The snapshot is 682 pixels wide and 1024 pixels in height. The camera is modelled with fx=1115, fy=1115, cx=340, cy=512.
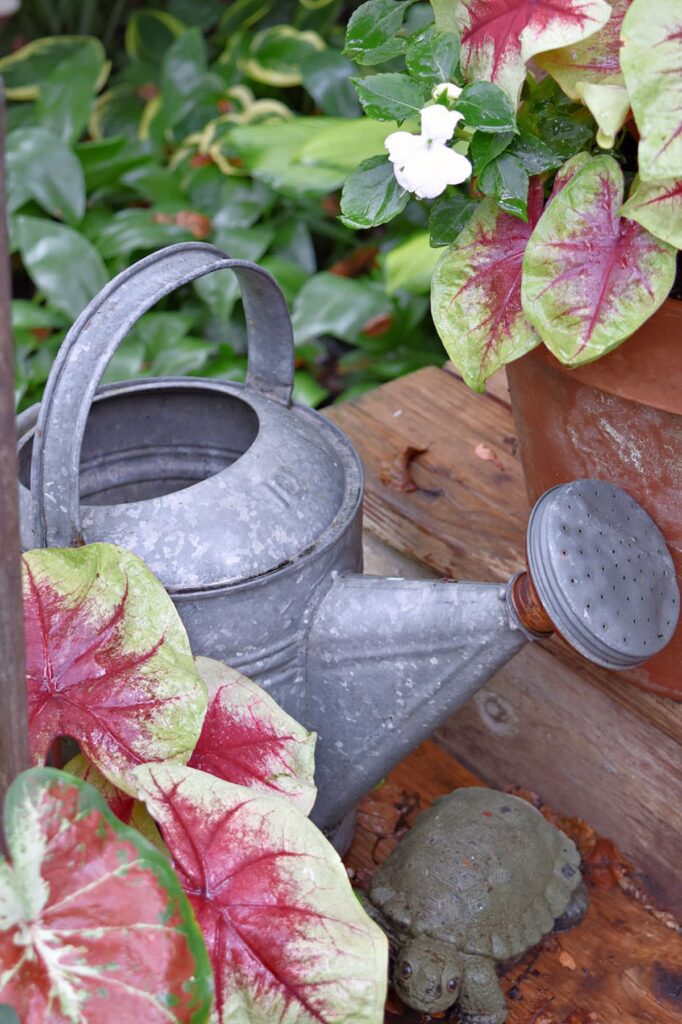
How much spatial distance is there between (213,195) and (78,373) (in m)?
1.30

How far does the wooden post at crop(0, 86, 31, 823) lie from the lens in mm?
433

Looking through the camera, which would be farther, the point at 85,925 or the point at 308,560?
the point at 308,560

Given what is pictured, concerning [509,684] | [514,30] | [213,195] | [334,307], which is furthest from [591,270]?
[213,195]

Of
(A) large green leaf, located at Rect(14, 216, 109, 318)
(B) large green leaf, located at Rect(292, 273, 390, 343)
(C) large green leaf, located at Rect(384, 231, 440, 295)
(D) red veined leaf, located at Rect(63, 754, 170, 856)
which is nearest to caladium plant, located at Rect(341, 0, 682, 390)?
(D) red veined leaf, located at Rect(63, 754, 170, 856)

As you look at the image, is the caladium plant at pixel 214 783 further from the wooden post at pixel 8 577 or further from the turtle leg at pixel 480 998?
the turtle leg at pixel 480 998

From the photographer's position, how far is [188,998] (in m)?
0.53

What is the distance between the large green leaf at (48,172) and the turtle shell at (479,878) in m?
1.29

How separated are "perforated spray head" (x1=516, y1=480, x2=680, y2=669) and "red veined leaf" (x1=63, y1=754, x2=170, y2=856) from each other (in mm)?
298

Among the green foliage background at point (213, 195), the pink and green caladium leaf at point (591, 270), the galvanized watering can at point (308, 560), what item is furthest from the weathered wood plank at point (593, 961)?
the green foliage background at point (213, 195)

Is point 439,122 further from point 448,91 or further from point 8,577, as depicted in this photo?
point 8,577

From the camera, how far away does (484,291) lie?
784 millimetres

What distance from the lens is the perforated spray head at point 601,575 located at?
2.45ft

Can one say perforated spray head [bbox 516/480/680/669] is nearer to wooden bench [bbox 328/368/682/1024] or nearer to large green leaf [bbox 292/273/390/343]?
wooden bench [bbox 328/368/682/1024]

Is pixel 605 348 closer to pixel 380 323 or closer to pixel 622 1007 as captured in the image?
pixel 622 1007
